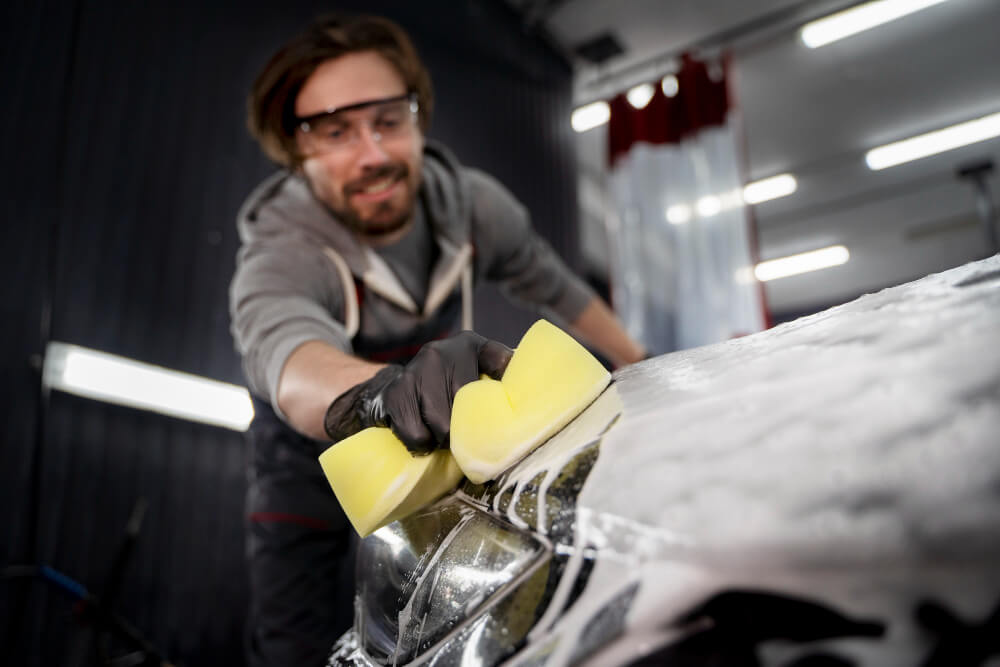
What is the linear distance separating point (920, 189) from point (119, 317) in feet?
15.1

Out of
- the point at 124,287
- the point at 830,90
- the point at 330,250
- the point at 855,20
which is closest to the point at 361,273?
the point at 330,250

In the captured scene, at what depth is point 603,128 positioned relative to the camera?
3.95 meters

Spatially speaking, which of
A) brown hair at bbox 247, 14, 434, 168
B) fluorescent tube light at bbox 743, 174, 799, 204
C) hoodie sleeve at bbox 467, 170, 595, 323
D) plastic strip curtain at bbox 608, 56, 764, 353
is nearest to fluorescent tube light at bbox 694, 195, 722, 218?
plastic strip curtain at bbox 608, 56, 764, 353

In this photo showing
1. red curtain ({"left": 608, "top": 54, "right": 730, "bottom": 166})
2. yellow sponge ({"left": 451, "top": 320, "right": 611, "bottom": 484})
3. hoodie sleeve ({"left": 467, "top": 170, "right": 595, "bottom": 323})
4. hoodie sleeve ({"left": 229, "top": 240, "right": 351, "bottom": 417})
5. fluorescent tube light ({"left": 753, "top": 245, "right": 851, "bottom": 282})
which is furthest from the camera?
fluorescent tube light ({"left": 753, "top": 245, "right": 851, "bottom": 282})

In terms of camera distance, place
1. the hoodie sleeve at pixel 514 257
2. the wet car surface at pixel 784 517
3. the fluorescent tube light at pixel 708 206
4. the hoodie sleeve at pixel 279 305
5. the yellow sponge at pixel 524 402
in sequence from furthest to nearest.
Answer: the fluorescent tube light at pixel 708 206 → the hoodie sleeve at pixel 514 257 → the hoodie sleeve at pixel 279 305 → the yellow sponge at pixel 524 402 → the wet car surface at pixel 784 517

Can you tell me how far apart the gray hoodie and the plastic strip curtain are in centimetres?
177

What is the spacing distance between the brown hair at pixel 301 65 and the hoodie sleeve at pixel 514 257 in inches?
8.9

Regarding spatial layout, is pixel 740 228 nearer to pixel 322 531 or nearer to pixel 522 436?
pixel 322 531

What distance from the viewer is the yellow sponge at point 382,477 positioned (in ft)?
1.00

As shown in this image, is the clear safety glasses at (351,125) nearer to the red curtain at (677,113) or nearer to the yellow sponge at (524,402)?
the yellow sponge at (524,402)

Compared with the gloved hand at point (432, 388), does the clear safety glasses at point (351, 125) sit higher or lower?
higher

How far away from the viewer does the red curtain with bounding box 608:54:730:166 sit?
122 inches

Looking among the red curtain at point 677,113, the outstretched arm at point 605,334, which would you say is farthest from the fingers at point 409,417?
the red curtain at point 677,113

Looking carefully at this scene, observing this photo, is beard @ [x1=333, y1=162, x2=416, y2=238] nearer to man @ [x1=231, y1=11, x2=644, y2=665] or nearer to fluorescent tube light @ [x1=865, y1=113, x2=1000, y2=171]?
man @ [x1=231, y1=11, x2=644, y2=665]
